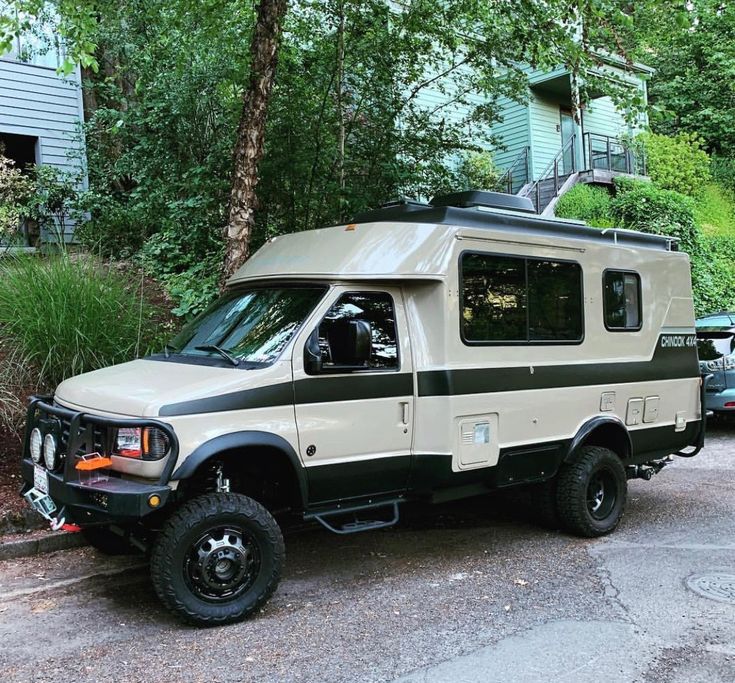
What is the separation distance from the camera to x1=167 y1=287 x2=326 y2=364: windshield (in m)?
4.69

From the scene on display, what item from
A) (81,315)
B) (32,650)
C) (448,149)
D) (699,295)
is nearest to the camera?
(32,650)

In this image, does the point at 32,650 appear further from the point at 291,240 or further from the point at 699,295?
the point at 699,295

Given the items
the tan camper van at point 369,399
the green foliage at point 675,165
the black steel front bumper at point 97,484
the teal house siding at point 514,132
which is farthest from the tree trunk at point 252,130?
the green foliage at point 675,165

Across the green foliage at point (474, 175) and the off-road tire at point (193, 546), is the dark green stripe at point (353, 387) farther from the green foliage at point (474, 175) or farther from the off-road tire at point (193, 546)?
the green foliage at point (474, 175)

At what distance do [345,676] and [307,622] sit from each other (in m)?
0.73

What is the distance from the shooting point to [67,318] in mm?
7242

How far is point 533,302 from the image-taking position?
5.69 meters

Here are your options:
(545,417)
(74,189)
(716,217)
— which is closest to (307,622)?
(545,417)

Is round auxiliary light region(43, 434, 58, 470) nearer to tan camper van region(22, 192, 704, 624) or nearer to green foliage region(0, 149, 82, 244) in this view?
tan camper van region(22, 192, 704, 624)

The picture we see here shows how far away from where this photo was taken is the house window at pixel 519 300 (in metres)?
5.28

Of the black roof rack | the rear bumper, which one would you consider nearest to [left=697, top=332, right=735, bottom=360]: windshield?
the black roof rack

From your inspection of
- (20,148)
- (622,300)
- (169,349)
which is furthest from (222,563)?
Answer: (20,148)

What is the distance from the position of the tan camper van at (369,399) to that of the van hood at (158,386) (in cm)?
2

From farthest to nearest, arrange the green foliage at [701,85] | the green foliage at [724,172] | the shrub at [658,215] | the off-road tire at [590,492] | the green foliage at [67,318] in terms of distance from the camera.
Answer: the green foliage at [701,85]
the green foliage at [724,172]
the shrub at [658,215]
the green foliage at [67,318]
the off-road tire at [590,492]
